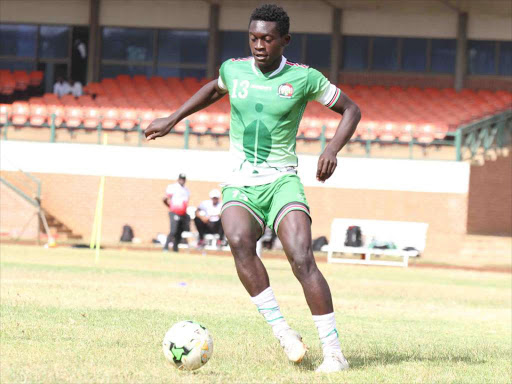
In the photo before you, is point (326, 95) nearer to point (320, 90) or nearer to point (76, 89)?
point (320, 90)

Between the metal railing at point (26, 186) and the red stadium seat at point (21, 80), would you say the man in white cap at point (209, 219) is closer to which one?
the metal railing at point (26, 186)

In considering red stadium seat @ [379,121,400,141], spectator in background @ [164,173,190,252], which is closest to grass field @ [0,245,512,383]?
spectator in background @ [164,173,190,252]

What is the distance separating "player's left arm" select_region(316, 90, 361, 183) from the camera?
6676mm

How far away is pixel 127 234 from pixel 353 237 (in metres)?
7.55

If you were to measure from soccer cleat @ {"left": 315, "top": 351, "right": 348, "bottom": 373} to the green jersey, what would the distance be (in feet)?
4.23

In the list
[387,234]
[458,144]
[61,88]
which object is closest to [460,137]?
[458,144]

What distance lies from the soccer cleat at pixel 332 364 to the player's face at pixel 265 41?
203cm

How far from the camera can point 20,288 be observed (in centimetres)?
1295

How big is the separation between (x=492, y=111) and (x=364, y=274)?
12986 millimetres

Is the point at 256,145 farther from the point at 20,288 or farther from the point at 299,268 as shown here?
the point at 20,288

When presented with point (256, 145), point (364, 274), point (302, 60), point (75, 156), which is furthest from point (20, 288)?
point (302, 60)

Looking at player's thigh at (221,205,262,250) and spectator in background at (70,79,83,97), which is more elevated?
spectator in background at (70,79,83,97)

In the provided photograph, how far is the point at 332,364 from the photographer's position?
258 inches

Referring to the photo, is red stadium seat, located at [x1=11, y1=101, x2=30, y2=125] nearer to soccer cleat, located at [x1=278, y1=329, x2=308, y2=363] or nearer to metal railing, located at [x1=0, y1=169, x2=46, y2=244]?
metal railing, located at [x1=0, y1=169, x2=46, y2=244]
